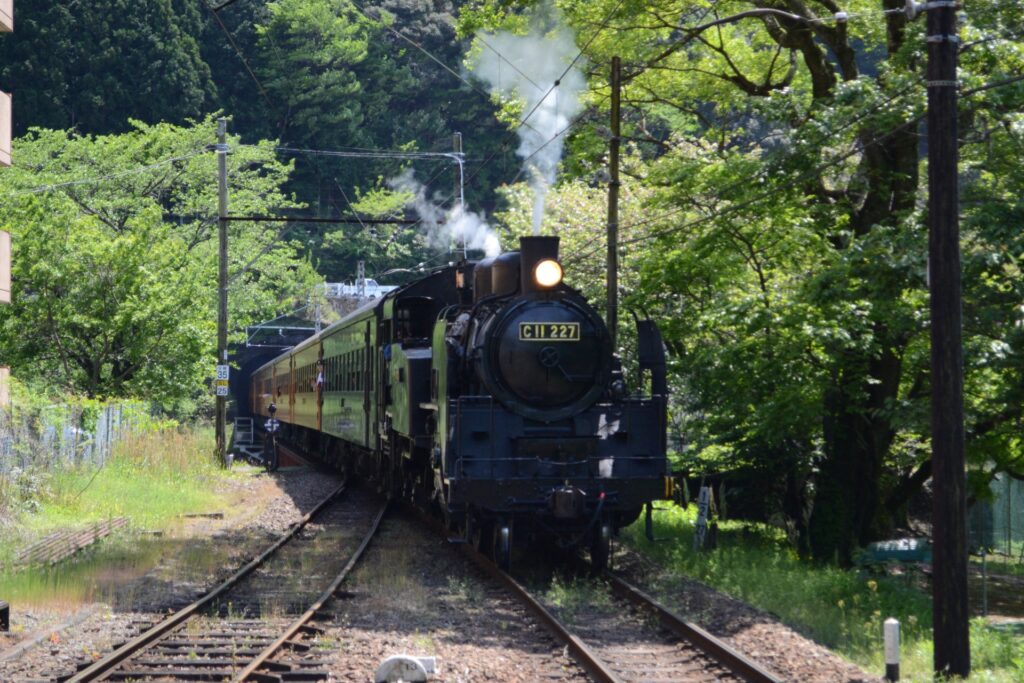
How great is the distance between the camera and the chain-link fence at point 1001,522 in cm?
2247

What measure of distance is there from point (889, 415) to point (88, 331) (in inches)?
846

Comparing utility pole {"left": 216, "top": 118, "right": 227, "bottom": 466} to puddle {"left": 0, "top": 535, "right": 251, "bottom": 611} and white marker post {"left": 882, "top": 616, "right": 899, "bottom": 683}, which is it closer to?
puddle {"left": 0, "top": 535, "right": 251, "bottom": 611}

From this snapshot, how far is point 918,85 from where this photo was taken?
45.8 feet

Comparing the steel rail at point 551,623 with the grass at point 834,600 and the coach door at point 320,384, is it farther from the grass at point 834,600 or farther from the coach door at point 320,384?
the coach door at point 320,384

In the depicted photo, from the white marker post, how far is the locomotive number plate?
522 cm

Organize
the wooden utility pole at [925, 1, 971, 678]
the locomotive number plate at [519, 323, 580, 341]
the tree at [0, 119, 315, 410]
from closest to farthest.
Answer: the wooden utility pole at [925, 1, 971, 678] → the locomotive number plate at [519, 323, 580, 341] → the tree at [0, 119, 315, 410]

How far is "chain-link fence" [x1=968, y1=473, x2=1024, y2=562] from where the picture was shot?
22469mm

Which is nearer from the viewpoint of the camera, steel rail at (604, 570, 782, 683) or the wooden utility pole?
steel rail at (604, 570, 782, 683)

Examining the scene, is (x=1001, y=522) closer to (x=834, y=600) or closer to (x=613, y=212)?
(x=613, y=212)

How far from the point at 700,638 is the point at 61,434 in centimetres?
1345

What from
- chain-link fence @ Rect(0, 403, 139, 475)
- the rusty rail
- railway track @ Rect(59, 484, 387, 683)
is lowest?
railway track @ Rect(59, 484, 387, 683)

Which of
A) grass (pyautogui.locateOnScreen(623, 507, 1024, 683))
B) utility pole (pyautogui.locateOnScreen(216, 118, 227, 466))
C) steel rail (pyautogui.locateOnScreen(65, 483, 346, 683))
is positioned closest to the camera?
steel rail (pyautogui.locateOnScreen(65, 483, 346, 683))

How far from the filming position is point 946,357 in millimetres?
8758

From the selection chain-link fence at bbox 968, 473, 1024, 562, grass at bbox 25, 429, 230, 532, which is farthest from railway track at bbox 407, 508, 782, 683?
chain-link fence at bbox 968, 473, 1024, 562
